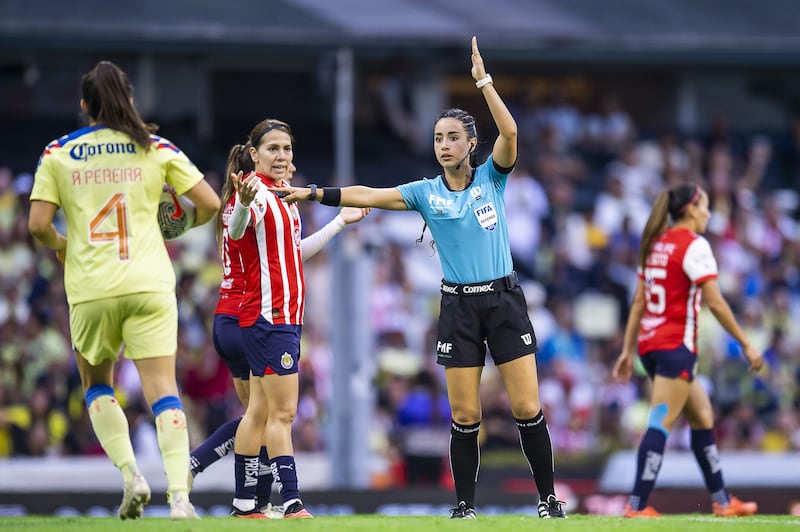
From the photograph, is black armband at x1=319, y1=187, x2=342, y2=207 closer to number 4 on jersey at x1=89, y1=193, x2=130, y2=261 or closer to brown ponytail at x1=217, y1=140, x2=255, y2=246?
brown ponytail at x1=217, y1=140, x2=255, y2=246

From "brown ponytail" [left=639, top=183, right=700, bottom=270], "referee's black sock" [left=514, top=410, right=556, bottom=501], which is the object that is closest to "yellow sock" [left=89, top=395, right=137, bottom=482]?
"referee's black sock" [left=514, top=410, right=556, bottom=501]

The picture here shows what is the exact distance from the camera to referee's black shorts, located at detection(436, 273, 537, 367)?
27.0ft

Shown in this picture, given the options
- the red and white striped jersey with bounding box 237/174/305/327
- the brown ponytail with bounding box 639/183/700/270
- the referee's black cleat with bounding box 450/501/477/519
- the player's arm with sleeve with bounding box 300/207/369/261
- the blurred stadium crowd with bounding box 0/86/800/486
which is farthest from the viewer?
the blurred stadium crowd with bounding box 0/86/800/486

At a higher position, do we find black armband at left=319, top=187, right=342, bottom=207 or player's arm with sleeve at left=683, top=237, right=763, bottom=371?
black armband at left=319, top=187, right=342, bottom=207

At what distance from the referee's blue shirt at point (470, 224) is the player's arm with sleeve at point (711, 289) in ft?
Result: 7.02

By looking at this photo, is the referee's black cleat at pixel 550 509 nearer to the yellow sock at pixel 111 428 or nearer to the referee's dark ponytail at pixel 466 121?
the referee's dark ponytail at pixel 466 121

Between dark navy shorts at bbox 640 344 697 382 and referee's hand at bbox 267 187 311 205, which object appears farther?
dark navy shorts at bbox 640 344 697 382

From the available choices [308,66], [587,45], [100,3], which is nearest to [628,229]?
[587,45]

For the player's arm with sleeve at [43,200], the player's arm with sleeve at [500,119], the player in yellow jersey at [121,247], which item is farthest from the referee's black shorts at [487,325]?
the player's arm with sleeve at [43,200]

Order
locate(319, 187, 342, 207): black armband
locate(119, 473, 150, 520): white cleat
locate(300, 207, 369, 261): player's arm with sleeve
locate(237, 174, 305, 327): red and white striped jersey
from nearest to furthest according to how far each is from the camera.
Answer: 1. locate(119, 473, 150, 520): white cleat
2. locate(319, 187, 342, 207): black armband
3. locate(237, 174, 305, 327): red and white striped jersey
4. locate(300, 207, 369, 261): player's arm with sleeve

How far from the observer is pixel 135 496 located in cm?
736

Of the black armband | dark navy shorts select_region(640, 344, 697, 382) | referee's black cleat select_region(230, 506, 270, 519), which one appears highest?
the black armband

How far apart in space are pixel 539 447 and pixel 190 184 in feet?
8.86

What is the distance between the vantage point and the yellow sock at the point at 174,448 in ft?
24.4
